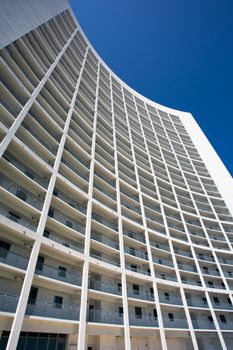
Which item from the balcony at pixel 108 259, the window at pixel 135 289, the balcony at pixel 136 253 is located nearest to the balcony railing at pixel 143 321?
the window at pixel 135 289

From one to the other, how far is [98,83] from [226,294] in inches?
1634

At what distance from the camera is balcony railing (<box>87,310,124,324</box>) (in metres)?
18.2

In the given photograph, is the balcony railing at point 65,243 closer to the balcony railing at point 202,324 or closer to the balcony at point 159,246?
the balcony at point 159,246

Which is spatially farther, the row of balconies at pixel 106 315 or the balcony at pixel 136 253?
the balcony at pixel 136 253

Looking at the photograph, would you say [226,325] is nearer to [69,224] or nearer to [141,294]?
[141,294]

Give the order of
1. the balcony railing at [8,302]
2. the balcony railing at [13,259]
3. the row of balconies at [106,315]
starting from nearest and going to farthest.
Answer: the balcony railing at [8,302], the row of balconies at [106,315], the balcony railing at [13,259]

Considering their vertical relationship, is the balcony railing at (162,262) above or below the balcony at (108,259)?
above

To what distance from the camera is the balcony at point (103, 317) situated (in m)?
18.2

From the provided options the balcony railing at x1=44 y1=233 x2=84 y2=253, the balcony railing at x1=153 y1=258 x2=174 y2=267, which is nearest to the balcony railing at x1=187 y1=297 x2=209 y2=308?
the balcony railing at x1=153 y1=258 x2=174 y2=267

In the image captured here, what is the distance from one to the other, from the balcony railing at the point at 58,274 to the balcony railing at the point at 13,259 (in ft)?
5.51

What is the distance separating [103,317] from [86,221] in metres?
8.47

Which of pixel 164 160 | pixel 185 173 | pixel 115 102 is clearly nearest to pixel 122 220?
pixel 164 160

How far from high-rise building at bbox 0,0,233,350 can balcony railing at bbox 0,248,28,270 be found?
7 centimetres

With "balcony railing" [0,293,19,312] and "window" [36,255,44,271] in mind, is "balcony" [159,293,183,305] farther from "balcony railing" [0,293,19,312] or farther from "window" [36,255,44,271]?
"balcony railing" [0,293,19,312]
